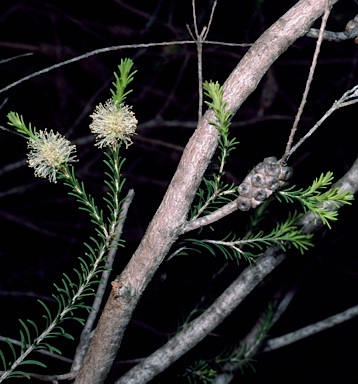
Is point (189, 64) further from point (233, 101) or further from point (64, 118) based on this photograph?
point (233, 101)

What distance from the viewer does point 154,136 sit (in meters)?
2.51

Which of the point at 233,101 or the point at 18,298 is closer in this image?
the point at 233,101

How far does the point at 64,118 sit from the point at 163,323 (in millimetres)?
1128

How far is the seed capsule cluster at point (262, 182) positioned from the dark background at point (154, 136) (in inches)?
53.4

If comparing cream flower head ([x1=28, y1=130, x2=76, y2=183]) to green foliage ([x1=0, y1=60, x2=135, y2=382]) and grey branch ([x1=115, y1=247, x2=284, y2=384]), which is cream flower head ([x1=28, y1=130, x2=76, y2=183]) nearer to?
green foliage ([x1=0, y1=60, x2=135, y2=382])

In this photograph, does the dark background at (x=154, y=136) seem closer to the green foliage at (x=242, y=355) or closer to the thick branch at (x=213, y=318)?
the green foliage at (x=242, y=355)

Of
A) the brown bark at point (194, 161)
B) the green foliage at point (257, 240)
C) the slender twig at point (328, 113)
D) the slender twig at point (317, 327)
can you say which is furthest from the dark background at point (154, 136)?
the slender twig at point (328, 113)

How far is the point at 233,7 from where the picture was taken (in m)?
2.39

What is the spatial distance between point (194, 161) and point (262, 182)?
103mm

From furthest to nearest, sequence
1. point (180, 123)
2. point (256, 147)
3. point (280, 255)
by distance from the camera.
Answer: point (256, 147)
point (180, 123)
point (280, 255)

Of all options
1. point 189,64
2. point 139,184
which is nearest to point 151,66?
point 189,64

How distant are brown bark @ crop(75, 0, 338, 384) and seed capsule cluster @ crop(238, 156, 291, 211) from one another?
0.24ft

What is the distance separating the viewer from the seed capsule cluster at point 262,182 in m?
0.60

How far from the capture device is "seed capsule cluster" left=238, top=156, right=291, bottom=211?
602mm
